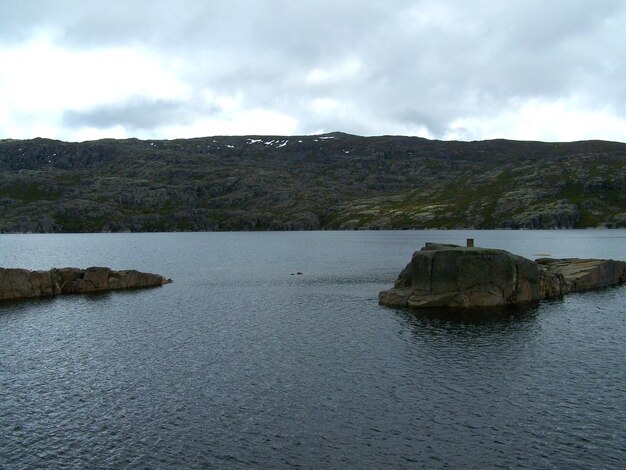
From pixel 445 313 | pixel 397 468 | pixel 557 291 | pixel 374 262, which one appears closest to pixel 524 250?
pixel 374 262

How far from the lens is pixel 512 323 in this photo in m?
62.9

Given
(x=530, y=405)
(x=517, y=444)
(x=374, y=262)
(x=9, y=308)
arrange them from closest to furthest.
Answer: (x=517, y=444)
(x=530, y=405)
(x=9, y=308)
(x=374, y=262)

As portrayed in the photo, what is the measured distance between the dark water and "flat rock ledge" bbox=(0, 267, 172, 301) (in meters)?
12.1

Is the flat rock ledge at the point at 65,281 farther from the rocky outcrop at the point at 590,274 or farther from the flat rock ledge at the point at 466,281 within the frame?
the rocky outcrop at the point at 590,274

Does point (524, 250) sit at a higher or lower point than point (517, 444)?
higher

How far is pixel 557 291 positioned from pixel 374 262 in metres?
61.7

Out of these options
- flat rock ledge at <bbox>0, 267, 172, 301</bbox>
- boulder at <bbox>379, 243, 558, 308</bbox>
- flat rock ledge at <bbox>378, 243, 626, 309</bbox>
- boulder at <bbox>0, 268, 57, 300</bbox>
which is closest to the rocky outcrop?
flat rock ledge at <bbox>378, 243, 626, 309</bbox>

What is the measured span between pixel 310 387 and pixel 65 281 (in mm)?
72456

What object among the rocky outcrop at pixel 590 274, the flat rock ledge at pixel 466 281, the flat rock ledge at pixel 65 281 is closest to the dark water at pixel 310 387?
the flat rock ledge at pixel 466 281

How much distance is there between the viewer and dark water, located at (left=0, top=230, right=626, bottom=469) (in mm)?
29875

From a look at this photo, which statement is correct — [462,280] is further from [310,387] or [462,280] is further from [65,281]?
[65,281]

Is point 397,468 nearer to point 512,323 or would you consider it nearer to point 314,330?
point 314,330

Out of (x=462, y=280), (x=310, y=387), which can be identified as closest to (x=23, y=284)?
(x=310, y=387)

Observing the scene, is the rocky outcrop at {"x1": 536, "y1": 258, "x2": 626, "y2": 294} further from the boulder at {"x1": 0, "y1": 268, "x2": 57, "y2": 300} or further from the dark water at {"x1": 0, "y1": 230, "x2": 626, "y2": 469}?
the boulder at {"x1": 0, "y1": 268, "x2": 57, "y2": 300}
